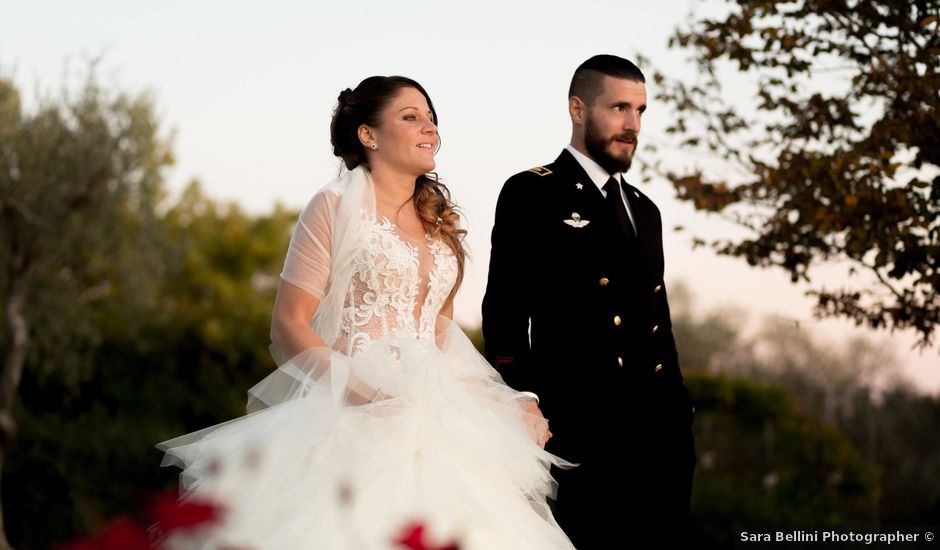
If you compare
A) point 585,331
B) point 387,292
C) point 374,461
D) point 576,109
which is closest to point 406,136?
point 387,292

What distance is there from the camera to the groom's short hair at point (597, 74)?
539cm

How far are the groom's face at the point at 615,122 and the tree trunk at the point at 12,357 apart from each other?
13.5m

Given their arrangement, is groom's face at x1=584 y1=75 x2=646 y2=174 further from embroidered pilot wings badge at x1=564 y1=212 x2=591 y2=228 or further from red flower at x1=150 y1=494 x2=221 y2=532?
red flower at x1=150 y1=494 x2=221 y2=532

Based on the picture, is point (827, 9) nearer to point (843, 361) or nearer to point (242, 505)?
point (242, 505)

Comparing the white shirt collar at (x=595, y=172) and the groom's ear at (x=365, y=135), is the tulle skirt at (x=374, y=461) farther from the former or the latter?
the white shirt collar at (x=595, y=172)

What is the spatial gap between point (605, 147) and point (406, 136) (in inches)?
45.1

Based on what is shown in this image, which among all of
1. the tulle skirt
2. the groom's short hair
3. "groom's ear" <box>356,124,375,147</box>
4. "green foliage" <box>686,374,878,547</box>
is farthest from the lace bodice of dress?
"green foliage" <box>686,374,878,547</box>

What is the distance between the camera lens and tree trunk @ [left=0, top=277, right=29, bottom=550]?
647 inches

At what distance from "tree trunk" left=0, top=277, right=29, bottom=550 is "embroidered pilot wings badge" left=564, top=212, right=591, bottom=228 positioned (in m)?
13.4

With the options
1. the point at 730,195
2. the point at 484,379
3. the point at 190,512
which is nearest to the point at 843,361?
the point at 730,195

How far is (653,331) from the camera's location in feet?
17.8

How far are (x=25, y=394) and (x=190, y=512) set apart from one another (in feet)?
57.7

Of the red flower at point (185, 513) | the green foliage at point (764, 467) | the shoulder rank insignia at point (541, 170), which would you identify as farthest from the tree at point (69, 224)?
the red flower at point (185, 513)

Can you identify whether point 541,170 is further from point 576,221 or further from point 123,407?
point 123,407
